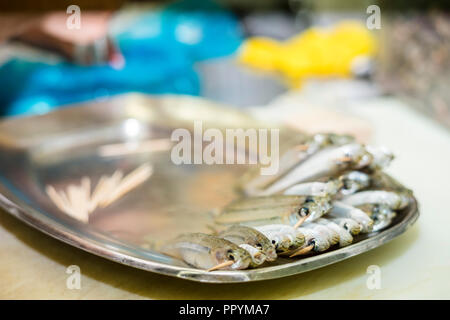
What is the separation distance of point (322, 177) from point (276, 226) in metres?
0.13

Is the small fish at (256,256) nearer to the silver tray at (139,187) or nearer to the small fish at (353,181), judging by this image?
the silver tray at (139,187)

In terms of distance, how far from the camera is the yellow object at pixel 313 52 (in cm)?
192

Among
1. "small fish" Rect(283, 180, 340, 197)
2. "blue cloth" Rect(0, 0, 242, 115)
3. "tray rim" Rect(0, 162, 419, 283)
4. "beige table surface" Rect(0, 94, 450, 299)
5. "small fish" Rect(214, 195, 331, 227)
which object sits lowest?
"beige table surface" Rect(0, 94, 450, 299)

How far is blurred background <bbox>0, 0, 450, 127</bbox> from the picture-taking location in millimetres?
1468

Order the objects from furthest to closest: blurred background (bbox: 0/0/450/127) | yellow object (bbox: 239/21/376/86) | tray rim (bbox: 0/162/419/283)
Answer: yellow object (bbox: 239/21/376/86)
blurred background (bbox: 0/0/450/127)
tray rim (bbox: 0/162/419/283)

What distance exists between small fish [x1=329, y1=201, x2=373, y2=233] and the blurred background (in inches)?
26.1

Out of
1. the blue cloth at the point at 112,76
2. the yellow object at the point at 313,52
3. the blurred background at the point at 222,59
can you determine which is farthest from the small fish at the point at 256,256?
the yellow object at the point at 313,52

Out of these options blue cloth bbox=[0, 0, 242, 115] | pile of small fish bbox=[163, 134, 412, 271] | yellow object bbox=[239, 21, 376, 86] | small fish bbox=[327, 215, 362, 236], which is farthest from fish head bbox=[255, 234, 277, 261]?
yellow object bbox=[239, 21, 376, 86]

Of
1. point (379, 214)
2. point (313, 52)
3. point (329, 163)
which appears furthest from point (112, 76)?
point (379, 214)

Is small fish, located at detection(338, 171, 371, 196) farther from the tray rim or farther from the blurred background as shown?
the blurred background

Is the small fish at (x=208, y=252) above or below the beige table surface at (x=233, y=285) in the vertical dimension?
above

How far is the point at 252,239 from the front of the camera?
2.24 ft

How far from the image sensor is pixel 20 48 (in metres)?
1.74

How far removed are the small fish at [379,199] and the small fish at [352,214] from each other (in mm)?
21
